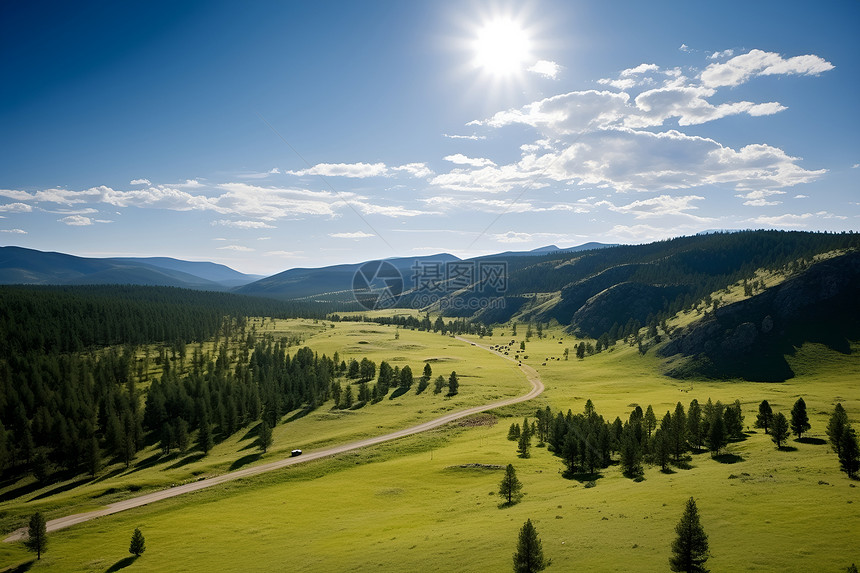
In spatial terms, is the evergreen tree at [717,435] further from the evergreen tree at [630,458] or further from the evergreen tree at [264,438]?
the evergreen tree at [264,438]

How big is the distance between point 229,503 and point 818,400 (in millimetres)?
149599

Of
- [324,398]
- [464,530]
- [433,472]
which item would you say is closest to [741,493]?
[464,530]

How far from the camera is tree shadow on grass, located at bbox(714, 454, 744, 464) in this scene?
70.6m

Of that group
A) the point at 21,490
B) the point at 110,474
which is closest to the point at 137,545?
the point at 110,474

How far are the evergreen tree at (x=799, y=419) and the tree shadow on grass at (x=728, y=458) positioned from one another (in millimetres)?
13753

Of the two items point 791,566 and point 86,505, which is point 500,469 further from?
point 86,505

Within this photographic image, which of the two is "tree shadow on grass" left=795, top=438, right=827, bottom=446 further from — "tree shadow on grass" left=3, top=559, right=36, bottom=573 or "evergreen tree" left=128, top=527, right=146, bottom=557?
"tree shadow on grass" left=3, top=559, right=36, bottom=573

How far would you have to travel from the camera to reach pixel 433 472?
3433 inches

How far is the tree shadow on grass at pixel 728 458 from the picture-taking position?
232 feet

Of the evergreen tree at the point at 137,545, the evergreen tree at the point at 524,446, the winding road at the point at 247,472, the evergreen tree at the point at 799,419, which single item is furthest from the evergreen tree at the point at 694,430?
the evergreen tree at the point at 137,545

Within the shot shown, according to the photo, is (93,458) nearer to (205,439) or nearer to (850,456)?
(205,439)

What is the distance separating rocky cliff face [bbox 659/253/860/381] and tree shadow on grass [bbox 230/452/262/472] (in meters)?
163

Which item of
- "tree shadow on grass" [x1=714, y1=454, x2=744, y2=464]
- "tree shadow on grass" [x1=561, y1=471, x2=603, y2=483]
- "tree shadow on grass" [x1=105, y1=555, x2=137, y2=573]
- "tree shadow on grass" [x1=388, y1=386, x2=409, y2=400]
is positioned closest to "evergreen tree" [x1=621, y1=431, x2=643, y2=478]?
"tree shadow on grass" [x1=561, y1=471, x2=603, y2=483]

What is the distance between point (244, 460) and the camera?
10256 centimetres
